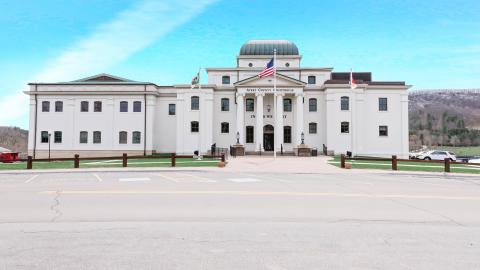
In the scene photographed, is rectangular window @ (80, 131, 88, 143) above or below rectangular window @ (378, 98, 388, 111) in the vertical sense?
below

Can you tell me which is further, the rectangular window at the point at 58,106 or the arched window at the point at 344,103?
the rectangular window at the point at 58,106

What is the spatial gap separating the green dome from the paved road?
45195 millimetres

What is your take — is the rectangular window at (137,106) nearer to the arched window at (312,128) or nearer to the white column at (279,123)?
the white column at (279,123)

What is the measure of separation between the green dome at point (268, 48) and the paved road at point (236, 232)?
4520 centimetres

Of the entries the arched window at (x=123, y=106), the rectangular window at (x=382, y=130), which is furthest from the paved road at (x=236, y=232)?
the arched window at (x=123, y=106)

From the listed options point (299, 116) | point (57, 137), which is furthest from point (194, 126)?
point (57, 137)

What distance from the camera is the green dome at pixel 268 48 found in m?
54.8

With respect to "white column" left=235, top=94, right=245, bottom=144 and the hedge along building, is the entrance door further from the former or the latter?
"white column" left=235, top=94, right=245, bottom=144

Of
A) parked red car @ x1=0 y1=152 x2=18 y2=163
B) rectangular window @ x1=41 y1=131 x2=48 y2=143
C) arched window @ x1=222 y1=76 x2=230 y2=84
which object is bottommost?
parked red car @ x1=0 y1=152 x2=18 y2=163

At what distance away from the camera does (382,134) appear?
47.9 m

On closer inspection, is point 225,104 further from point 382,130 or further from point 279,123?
point 382,130

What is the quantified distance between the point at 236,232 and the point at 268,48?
50281 mm

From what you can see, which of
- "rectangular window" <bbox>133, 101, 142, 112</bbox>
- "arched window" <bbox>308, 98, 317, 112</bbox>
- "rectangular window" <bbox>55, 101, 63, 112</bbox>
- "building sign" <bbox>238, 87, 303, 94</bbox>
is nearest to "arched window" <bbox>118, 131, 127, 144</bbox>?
"rectangular window" <bbox>133, 101, 142, 112</bbox>

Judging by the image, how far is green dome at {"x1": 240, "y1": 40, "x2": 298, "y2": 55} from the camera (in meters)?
54.8
